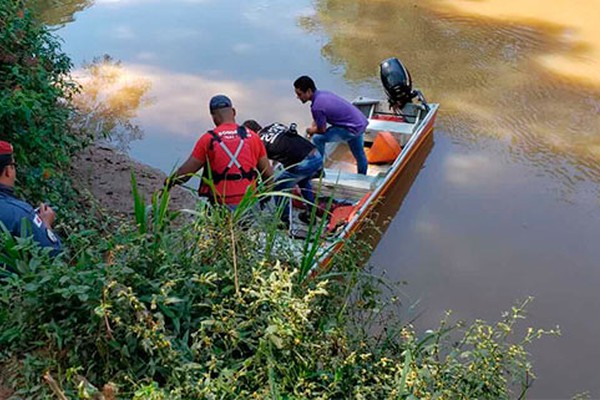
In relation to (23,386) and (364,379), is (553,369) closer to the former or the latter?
(364,379)

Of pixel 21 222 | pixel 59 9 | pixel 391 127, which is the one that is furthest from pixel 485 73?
pixel 21 222

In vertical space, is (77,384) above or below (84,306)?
below

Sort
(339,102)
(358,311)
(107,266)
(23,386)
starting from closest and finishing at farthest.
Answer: (23,386)
(107,266)
(358,311)
(339,102)

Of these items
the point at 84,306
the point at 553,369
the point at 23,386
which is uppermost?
the point at 84,306

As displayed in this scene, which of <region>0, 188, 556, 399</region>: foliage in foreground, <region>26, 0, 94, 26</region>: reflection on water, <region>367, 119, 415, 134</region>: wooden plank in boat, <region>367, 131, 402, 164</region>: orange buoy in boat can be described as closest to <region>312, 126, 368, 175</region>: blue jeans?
<region>367, 131, 402, 164</region>: orange buoy in boat

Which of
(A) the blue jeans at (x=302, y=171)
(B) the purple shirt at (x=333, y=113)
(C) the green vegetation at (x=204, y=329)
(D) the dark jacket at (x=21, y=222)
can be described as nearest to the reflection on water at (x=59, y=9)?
(B) the purple shirt at (x=333, y=113)

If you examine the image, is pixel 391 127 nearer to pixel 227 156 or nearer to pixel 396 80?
pixel 396 80

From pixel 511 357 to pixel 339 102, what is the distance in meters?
4.31

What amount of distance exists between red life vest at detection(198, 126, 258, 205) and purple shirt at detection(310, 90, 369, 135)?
1.99m

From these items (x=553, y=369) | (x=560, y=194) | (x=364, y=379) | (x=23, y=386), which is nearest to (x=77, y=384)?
(x=23, y=386)

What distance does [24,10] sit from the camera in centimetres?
548

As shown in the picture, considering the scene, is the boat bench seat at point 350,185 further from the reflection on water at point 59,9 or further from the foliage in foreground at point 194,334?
the reflection on water at point 59,9

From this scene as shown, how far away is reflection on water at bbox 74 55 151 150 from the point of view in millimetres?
8898

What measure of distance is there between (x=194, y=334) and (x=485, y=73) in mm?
9521
